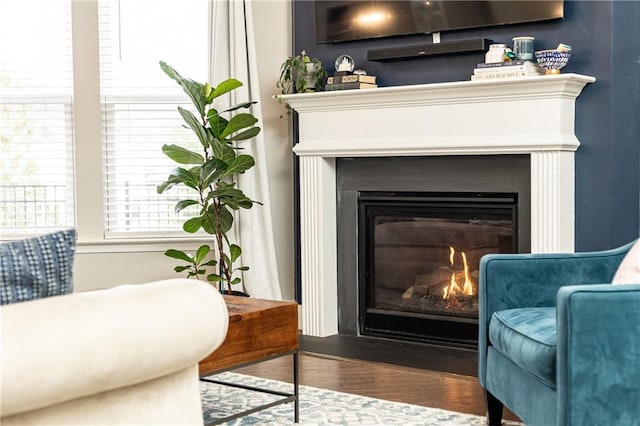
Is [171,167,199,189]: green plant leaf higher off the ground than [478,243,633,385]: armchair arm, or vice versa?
[171,167,199,189]: green plant leaf

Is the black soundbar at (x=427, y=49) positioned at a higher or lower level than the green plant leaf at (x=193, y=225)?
higher

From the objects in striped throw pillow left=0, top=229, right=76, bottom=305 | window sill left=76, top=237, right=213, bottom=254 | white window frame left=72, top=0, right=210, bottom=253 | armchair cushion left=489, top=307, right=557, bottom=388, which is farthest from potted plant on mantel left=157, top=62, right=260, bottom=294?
striped throw pillow left=0, top=229, right=76, bottom=305

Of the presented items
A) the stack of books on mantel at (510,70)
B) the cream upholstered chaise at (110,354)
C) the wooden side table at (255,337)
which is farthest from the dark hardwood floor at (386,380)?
the cream upholstered chaise at (110,354)

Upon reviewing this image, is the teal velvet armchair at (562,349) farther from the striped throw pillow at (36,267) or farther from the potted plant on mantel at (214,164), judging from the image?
the potted plant on mantel at (214,164)

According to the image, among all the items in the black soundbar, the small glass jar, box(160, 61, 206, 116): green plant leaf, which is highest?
the black soundbar

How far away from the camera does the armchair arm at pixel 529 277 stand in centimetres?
318

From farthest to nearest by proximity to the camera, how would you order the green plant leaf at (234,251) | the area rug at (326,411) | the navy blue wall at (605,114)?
1. the green plant leaf at (234,251)
2. the navy blue wall at (605,114)
3. the area rug at (326,411)

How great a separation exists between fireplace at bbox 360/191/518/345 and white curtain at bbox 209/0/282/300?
0.55m

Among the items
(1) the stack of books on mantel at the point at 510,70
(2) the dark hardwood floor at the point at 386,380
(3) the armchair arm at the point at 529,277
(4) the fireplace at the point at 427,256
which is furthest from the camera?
(4) the fireplace at the point at 427,256

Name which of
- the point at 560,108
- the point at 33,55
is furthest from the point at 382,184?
the point at 33,55

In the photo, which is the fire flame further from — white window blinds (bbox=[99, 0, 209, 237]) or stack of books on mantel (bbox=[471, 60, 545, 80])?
white window blinds (bbox=[99, 0, 209, 237])

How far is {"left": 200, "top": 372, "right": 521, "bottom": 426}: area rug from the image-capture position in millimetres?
3338

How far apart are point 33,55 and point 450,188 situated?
263 centimetres

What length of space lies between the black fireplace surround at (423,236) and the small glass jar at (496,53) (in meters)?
0.47
